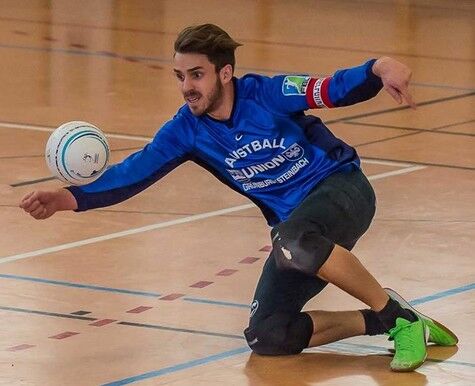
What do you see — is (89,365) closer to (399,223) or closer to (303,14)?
(399,223)

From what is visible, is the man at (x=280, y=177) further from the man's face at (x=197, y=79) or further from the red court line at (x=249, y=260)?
the red court line at (x=249, y=260)

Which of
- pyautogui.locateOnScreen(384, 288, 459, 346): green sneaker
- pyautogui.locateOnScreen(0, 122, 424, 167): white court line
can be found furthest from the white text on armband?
pyautogui.locateOnScreen(0, 122, 424, 167): white court line

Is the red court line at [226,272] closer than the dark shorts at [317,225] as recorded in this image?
No

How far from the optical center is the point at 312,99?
5.82 metres

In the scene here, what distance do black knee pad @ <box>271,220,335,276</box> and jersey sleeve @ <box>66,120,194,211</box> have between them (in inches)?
23.7

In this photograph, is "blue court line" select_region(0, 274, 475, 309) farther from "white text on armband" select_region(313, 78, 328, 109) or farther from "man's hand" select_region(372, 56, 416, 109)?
"man's hand" select_region(372, 56, 416, 109)

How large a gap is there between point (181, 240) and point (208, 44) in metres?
2.16

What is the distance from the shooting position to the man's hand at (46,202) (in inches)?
228

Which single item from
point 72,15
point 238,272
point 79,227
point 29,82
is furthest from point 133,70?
point 238,272

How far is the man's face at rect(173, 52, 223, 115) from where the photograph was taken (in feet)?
19.4

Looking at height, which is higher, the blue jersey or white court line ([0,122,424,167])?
the blue jersey

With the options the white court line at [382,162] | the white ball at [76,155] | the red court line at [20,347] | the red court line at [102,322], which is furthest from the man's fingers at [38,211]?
the white court line at [382,162]

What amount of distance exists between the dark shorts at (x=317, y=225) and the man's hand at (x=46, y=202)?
33.7 inches

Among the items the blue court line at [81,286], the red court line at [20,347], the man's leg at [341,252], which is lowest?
the red court line at [20,347]
